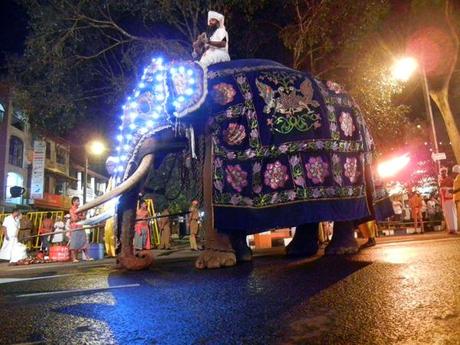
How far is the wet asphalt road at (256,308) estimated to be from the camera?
97.7 inches

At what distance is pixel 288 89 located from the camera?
6.07 m

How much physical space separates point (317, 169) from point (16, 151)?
31738 mm

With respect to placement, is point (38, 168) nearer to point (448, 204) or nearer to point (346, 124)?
point (448, 204)

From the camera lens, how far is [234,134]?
579 cm

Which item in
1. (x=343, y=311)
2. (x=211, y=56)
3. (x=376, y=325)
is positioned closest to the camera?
(x=376, y=325)

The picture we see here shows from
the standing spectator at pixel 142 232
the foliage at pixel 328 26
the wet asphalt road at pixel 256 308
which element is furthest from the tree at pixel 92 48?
the wet asphalt road at pixel 256 308

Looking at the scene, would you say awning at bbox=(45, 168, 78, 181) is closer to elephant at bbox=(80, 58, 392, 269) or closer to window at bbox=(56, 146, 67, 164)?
window at bbox=(56, 146, 67, 164)

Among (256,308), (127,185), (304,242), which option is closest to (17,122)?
(304,242)

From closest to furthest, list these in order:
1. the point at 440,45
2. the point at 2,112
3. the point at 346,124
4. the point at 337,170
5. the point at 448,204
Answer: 1. the point at 337,170
2. the point at 346,124
3. the point at 448,204
4. the point at 440,45
5. the point at 2,112

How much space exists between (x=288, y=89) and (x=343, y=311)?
3729 mm

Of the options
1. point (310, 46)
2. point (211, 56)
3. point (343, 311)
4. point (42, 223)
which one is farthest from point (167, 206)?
point (343, 311)

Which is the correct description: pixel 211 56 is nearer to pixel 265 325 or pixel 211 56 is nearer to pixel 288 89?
pixel 288 89

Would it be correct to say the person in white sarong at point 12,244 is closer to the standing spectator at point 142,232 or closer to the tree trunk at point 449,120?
the standing spectator at point 142,232

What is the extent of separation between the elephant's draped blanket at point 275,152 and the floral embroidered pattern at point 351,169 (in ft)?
0.04
